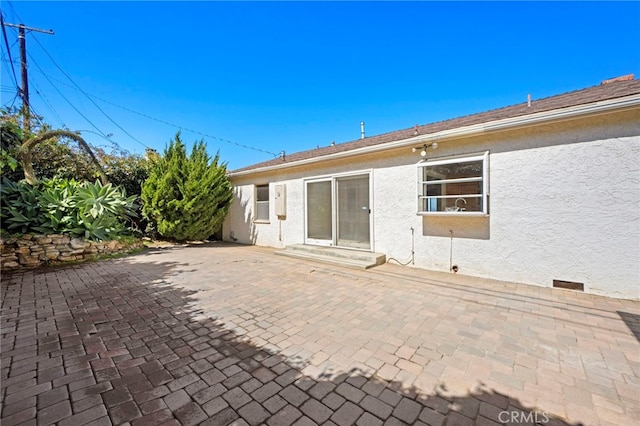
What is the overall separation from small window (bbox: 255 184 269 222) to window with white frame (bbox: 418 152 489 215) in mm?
6141

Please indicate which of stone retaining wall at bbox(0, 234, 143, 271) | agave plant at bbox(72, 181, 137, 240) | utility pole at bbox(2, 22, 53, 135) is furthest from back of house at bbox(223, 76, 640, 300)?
utility pole at bbox(2, 22, 53, 135)

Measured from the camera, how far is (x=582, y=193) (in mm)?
4242

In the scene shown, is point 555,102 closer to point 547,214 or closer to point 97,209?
point 547,214

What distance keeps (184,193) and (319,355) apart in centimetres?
898

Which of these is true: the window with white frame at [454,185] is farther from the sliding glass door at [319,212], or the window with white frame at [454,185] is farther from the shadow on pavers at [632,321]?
the sliding glass door at [319,212]

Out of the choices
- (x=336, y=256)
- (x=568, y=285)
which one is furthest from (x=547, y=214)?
(x=336, y=256)

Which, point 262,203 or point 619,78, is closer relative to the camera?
point 619,78

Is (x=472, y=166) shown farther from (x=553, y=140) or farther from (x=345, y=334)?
(x=345, y=334)

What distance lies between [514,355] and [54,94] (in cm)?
1902

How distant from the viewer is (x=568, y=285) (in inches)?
172

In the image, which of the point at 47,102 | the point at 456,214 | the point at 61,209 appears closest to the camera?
the point at 456,214

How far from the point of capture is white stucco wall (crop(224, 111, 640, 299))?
3986 mm

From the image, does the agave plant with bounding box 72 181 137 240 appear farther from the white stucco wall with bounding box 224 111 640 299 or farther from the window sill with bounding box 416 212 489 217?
the window sill with bounding box 416 212 489 217

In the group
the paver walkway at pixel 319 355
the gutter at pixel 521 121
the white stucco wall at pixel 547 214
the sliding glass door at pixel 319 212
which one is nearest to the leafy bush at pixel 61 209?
the paver walkway at pixel 319 355
